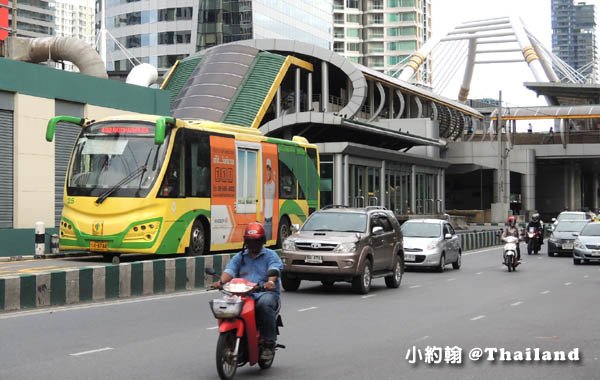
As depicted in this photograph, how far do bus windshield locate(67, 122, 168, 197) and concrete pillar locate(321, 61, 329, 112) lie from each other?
4113cm

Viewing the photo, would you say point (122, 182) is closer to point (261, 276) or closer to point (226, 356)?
point (261, 276)

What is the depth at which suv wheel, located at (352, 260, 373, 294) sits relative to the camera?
19.0 m

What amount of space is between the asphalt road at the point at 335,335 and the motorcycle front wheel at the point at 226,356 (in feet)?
1.45

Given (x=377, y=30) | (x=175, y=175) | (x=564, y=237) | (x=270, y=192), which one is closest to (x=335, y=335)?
(x=175, y=175)

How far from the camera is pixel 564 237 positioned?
37062 millimetres

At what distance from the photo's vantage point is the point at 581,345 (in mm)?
11547

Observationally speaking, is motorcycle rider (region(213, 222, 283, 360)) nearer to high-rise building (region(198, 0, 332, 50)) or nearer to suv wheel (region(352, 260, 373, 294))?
suv wheel (region(352, 260, 373, 294))

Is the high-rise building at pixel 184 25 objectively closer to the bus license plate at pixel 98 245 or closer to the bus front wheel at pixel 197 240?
the bus front wheel at pixel 197 240

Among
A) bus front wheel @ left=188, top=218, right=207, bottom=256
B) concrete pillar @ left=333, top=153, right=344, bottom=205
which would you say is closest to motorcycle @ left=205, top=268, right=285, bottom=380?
bus front wheel @ left=188, top=218, right=207, bottom=256

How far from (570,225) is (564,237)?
0.90 m

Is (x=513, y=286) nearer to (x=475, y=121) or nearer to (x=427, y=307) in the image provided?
(x=427, y=307)

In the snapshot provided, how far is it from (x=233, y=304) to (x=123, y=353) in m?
2.48

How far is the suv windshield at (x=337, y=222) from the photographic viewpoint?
19.7 meters

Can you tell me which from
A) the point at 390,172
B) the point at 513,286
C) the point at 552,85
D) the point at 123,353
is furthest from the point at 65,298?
the point at 552,85
